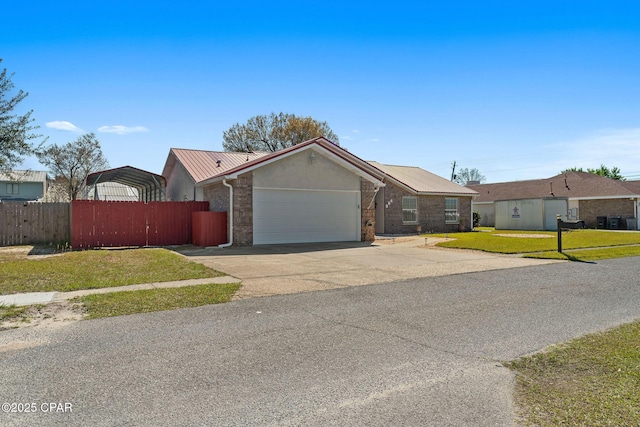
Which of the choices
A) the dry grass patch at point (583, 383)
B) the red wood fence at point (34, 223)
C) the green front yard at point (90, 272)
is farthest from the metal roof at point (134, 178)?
the dry grass patch at point (583, 383)

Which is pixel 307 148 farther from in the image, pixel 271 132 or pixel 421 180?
pixel 271 132

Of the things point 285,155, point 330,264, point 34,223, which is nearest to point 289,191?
point 285,155

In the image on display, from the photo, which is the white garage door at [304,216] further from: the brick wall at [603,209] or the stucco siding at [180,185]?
the brick wall at [603,209]

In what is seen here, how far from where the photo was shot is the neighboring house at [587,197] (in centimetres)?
3262

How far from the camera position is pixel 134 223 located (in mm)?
18078

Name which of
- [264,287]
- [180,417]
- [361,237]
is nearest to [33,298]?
[264,287]

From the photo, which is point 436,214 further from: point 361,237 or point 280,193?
point 280,193

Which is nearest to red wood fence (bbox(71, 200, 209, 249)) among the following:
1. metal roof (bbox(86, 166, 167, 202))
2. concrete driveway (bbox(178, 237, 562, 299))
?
concrete driveway (bbox(178, 237, 562, 299))

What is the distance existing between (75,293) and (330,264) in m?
6.69

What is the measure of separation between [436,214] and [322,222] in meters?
12.2

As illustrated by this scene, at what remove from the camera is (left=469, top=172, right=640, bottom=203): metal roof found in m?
34.1

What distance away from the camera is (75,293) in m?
8.19

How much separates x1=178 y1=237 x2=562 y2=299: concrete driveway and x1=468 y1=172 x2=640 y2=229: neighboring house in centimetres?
2072

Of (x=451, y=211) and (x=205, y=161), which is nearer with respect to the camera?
(x=205, y=161)
